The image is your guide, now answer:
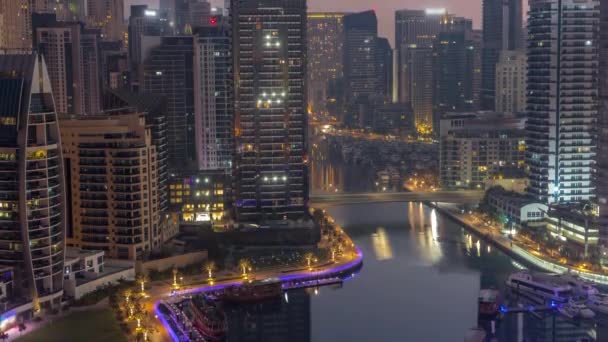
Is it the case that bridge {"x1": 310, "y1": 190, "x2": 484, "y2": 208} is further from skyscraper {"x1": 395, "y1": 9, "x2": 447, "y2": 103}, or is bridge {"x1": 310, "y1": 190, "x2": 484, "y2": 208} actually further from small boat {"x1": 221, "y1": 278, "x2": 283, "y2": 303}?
skyscraper {"x1": 395, "y1": 9, "x2": 447, "y2": 103}

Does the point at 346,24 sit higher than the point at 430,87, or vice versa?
the point at 346,24

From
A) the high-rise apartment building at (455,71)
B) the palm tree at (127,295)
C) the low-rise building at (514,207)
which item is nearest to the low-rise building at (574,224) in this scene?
the low-rise building at (514,207)

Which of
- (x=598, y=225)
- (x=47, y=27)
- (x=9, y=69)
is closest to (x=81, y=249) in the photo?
(x=9, y=69)

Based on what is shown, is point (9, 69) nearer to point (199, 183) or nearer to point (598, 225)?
point (199, 183)

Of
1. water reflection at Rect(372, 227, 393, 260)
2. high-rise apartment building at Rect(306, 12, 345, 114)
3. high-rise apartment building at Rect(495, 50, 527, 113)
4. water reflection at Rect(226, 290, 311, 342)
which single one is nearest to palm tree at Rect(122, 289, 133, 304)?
water reflection at Rect(226, 290, 311, 342)

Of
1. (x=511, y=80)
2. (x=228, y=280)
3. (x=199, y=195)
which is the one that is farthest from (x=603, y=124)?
(x=511, y=80)

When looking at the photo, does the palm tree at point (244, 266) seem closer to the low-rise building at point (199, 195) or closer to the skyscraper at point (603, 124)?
the low-rise building at point (199, 195)
